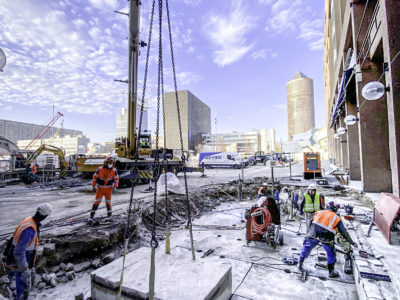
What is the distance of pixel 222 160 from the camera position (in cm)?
3075

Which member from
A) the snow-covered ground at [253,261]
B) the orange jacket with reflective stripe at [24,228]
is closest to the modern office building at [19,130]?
the snow-covered ground at [253,261]

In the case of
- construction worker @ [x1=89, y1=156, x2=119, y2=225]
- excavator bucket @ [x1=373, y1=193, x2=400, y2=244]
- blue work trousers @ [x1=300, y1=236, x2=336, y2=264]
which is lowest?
blue work trousers @ [x1=300, y1=236, x2=336, y2=264]

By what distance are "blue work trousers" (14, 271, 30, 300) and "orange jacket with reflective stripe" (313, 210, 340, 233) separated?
477 centimetres

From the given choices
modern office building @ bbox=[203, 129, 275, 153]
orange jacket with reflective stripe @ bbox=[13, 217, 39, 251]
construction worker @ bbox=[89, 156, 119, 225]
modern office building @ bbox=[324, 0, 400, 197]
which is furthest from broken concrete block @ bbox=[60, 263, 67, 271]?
modern office building @ bbox=[203, 129, 275, 153]

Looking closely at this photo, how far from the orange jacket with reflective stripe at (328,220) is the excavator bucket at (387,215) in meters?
1.32

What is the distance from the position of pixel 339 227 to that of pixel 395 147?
4.37m

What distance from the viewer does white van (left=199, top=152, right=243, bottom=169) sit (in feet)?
99.6

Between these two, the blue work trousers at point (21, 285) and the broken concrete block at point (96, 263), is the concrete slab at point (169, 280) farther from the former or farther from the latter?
the broken concrete block at point (96, 263)

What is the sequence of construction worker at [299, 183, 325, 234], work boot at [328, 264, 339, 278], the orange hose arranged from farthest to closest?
construction worker at [299, 183, 325, 234], the orange hose, work boot at [328, 264, 339, 278]

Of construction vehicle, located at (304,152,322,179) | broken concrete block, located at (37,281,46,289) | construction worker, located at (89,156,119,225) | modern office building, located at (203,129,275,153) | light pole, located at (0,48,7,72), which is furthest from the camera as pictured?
modern office building, located at (203,129,275,153)

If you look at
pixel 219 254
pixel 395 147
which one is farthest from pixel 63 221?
pixel 395 147

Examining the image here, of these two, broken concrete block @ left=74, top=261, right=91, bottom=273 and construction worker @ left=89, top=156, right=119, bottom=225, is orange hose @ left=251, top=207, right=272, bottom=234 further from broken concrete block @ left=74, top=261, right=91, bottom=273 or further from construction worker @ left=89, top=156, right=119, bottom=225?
construction worker @ left=89, top=156, right=119, bottom=225

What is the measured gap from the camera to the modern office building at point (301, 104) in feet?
376

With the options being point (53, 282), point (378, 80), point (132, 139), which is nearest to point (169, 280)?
point (53, 282)
